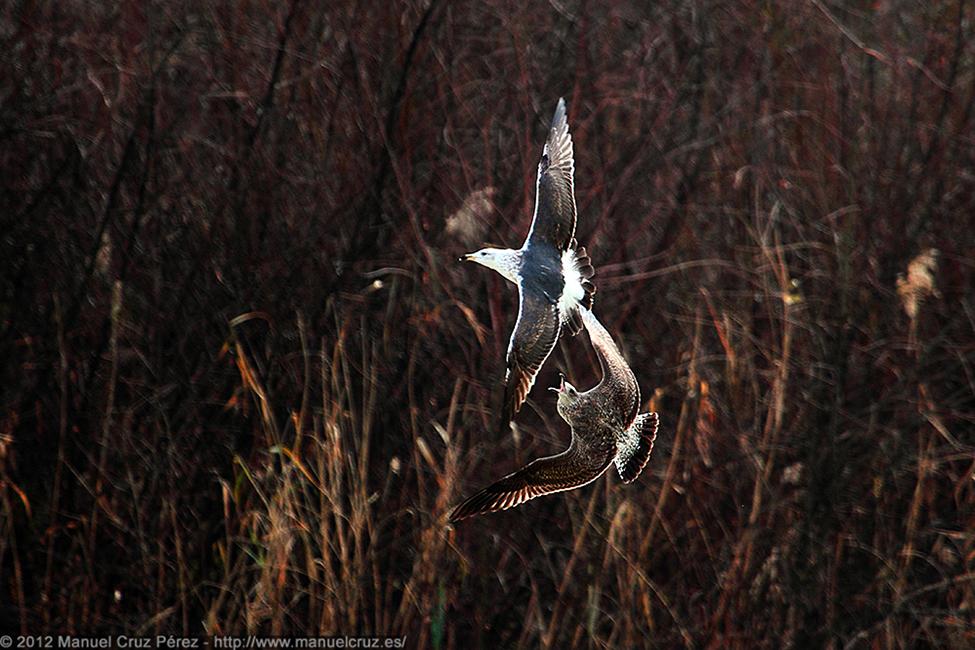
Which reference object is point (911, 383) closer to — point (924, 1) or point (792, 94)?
point (792, 94)

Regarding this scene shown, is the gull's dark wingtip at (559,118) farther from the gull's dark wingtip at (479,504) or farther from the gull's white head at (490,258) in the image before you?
the gull's dark wingtip at (479,504)

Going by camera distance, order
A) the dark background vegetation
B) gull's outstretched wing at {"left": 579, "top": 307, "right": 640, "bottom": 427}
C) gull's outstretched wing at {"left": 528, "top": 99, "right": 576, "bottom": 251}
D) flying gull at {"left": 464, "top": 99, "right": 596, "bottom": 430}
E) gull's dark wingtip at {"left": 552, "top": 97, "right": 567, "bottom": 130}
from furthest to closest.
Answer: the dark background vegetation < gull's dark wingtip at {"left": 552, "top": 97, "right": 567, "bottom": 130} < gull's outstretched wing at {"left": 528, "top": 99, "right": 576, "bottom": 251} < flying gull at {"left": 464, "top": 99, "right": 596, "bottom": 430} < gull's outstretched wing at {"left": 579, "top": 307, "right": 640, "bottom": 427}

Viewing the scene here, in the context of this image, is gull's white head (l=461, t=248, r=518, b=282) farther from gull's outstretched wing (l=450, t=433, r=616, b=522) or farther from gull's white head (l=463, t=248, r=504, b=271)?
gull's outstretched wing (l=450, t=433, r=616, b=522)

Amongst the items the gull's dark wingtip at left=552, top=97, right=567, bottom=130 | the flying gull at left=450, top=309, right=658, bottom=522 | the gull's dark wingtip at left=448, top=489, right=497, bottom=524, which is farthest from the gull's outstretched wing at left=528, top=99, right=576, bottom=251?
the gull's dark wingtip at left=448, top=489, right=497, bottom=524

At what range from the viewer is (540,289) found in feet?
4.83

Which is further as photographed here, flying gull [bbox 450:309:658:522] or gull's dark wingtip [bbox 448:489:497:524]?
gull's dark wingtip [bbox 448:489:497:524]

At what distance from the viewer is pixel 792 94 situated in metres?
5.37

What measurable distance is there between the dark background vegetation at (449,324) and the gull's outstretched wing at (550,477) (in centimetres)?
202

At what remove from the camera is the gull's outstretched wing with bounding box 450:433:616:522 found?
1.37m

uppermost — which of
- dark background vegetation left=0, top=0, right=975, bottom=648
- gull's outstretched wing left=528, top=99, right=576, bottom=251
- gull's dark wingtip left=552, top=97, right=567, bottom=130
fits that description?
gull's dark wingtip left=552, top=97, right=567, bottom=130

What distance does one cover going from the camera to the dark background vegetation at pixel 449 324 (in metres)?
3.83

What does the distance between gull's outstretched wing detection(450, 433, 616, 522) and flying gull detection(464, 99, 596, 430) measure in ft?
0.23

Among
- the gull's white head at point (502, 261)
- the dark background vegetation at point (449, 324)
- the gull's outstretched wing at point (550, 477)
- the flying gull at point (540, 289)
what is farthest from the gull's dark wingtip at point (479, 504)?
the dark background vegetation at point (449, 324)

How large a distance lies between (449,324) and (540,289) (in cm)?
278
